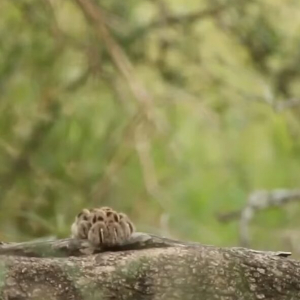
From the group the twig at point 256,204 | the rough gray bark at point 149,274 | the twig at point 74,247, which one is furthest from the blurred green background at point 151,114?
the rough gray bark at point 149,274

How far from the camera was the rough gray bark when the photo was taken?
1022 millimetres

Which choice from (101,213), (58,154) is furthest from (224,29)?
(101,213)

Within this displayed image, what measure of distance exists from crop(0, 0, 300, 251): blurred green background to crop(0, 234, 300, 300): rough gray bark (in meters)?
0.93

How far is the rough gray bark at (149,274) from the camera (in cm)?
102

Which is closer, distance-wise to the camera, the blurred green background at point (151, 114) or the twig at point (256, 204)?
the blurred green background at point (151, 114)

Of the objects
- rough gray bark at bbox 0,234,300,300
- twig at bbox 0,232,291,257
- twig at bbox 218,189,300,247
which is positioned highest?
twig at bbox 218,189,300,247

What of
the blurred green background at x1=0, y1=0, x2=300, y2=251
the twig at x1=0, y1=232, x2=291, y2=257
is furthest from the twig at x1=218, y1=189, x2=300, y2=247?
the twig at x1=0, y1=232, x2=291, y2=257

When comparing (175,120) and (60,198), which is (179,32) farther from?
(60,198)

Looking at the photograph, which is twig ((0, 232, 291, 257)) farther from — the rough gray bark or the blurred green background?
the blurred green background

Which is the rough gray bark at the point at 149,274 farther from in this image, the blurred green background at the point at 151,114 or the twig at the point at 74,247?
the blurred green background at the point at 151,114

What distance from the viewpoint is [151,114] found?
2465 mm

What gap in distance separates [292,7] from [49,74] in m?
1.03

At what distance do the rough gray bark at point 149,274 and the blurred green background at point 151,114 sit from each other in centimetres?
93

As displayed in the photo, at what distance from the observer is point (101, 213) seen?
1.39 metres
